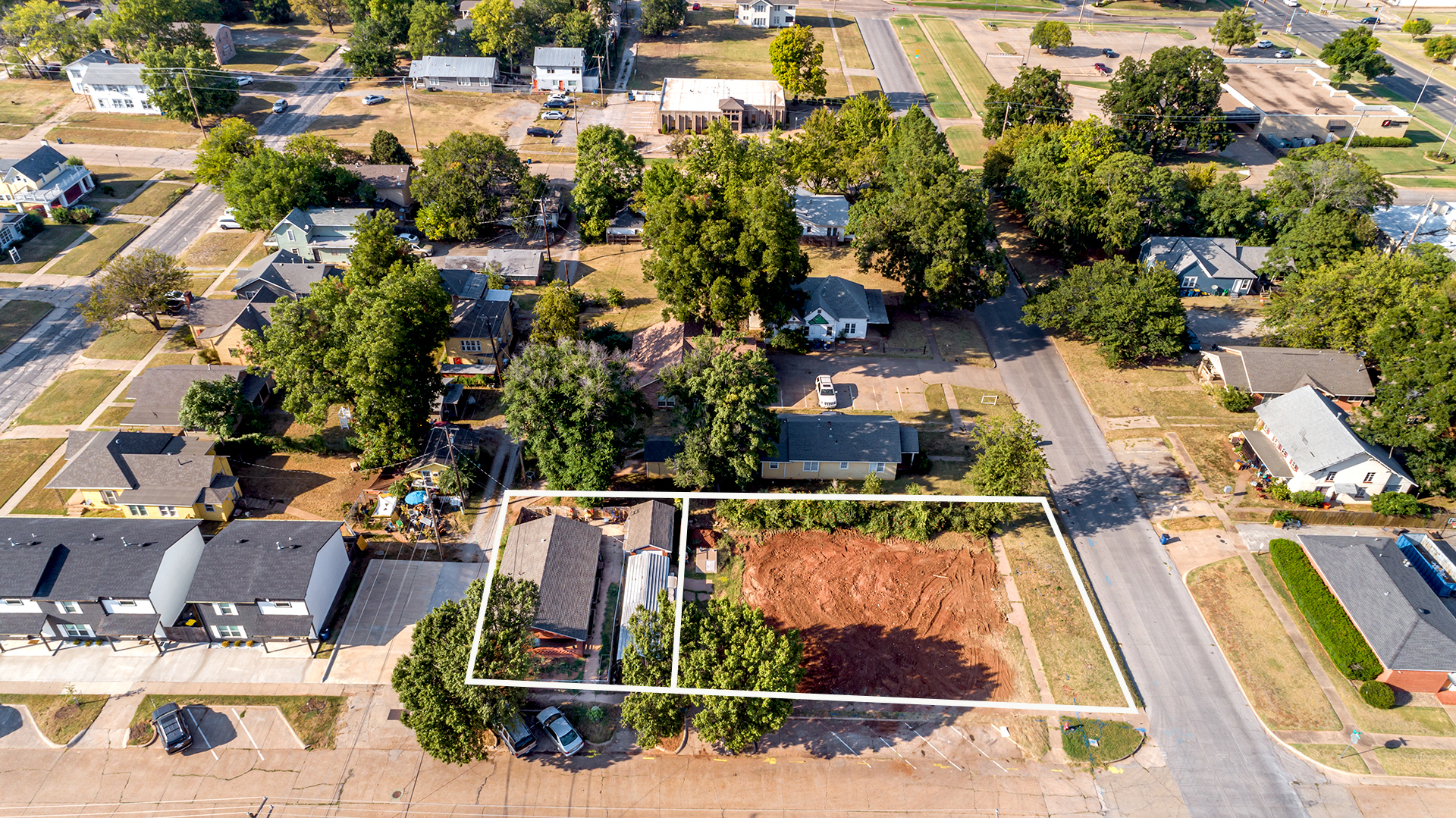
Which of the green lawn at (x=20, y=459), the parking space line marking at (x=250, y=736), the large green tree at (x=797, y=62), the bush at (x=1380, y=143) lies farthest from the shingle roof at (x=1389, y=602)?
the large green tree at (x=797, y=62)

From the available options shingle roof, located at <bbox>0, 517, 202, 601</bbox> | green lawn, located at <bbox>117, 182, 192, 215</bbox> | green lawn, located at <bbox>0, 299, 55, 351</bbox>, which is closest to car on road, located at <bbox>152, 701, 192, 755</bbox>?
shingle roof, located at <bbox>0, 517, 202, 601</bbox>

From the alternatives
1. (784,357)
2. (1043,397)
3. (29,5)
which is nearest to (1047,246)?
(1043,397)

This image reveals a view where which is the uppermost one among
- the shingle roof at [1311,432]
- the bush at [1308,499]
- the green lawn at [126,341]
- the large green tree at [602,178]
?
the large green tree at [602,178]

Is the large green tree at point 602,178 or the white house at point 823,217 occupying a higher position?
the large green tree at point 602,178

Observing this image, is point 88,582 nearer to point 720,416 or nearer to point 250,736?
Result: point 250,736

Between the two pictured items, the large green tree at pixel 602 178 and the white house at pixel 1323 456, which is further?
the large green tree at pixel 602 178

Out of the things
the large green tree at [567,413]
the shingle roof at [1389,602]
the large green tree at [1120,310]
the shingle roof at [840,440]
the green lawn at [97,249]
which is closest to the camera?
the shingle roof at [1389,602]

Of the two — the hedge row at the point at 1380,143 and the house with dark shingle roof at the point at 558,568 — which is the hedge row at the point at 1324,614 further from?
the hedge row at the point at 1380,143

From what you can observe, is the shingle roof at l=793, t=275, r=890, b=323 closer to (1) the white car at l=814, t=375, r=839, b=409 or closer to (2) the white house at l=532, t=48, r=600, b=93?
(1) the white car at l=814, t=375, r=839, b=409

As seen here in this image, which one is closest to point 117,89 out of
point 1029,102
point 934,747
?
point 1029,102

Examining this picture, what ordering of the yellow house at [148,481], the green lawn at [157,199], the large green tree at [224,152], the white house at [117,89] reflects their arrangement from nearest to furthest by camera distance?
the yellow house at [148,481] → the large green tree at [224,152] → the green lawn at [157,199] → the white house at [117,89]
